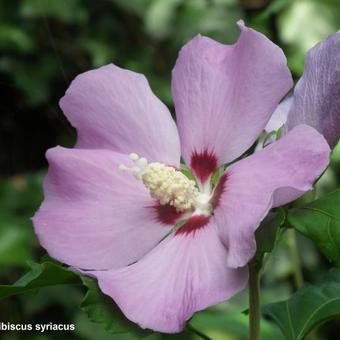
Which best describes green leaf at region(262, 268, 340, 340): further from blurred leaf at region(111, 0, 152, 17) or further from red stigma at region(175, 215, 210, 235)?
blurred leaf at region(111, 0, 152, 17)

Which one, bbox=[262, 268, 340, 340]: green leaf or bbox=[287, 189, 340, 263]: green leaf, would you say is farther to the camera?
bbox=[262, 268, 340, 340]: green leaf

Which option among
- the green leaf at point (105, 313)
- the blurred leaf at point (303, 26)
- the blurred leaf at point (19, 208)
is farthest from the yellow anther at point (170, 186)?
the blurred leaf at point (303, 26)

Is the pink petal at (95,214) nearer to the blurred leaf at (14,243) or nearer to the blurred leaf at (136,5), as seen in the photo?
the blurred leaf at (14,243)

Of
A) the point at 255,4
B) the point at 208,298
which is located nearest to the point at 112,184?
the point at 208,298

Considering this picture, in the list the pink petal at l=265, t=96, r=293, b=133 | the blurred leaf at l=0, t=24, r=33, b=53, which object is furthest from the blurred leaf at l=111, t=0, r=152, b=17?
the pink petal at l=265, t=96, r=293, b=133

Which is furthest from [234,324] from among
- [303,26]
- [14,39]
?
[14,39]

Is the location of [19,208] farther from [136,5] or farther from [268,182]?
[268,182]

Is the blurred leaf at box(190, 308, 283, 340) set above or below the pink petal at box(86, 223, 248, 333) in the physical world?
below
